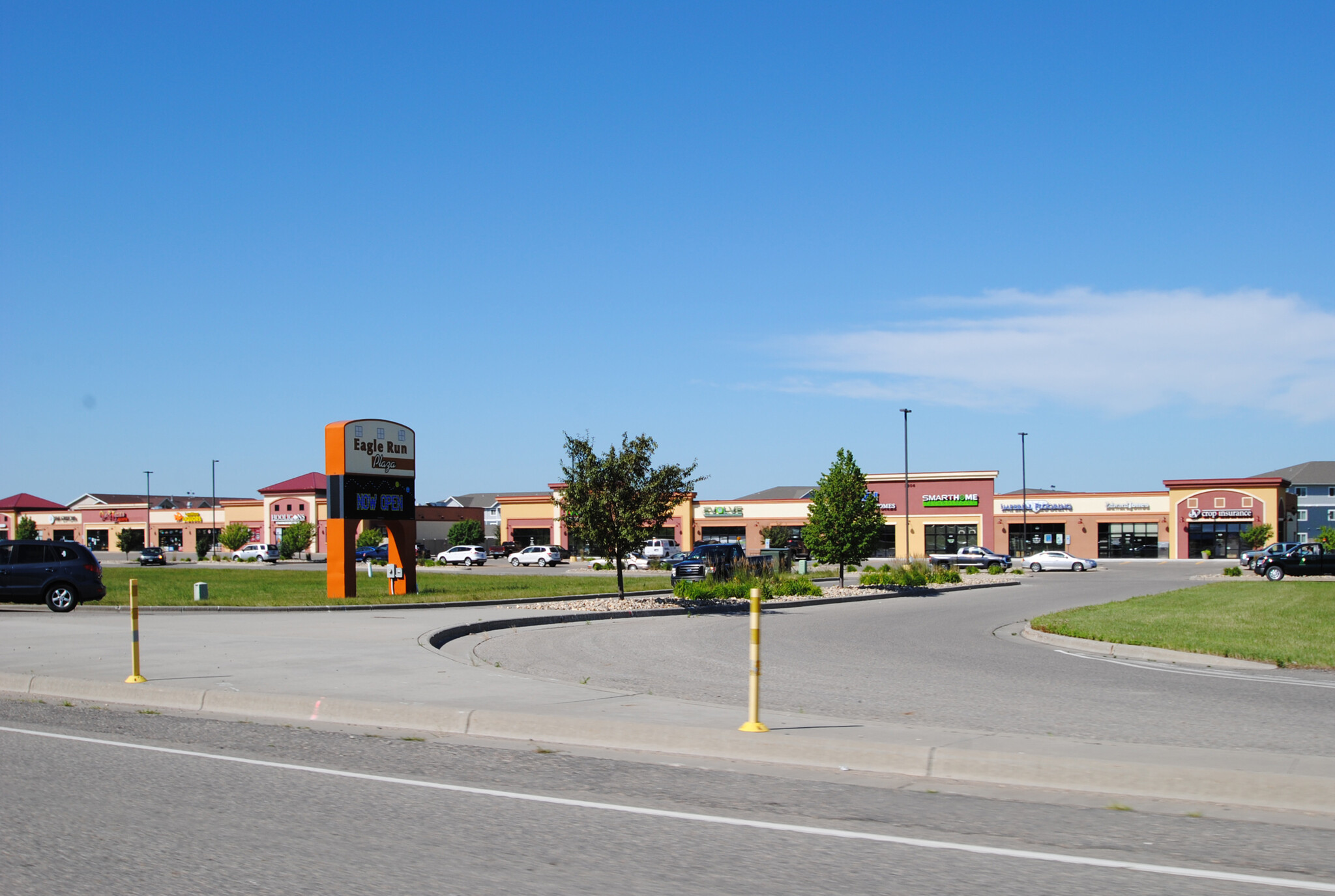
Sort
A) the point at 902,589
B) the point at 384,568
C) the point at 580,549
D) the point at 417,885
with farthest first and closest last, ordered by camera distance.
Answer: the point at 580,549, the point at 384,568, the point at 902,589, the point at 417,885

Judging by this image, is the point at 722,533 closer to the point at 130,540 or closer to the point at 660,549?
the point at 660,549

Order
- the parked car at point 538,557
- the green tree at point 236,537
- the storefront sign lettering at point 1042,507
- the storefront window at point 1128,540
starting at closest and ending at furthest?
the parked car at point 538,557, the storefront window at point 1128,540, the storefront sign lettering at point 1042,507, the green tree at point 236,537

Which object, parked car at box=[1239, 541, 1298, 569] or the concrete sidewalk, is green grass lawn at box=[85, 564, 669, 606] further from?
parked car at box=[1239, 541, 1298, 569]

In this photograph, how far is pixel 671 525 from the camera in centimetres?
9375

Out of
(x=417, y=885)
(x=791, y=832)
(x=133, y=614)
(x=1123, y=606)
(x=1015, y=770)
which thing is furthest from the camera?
(x=1123, y=606)

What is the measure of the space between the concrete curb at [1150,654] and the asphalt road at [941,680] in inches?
22.1

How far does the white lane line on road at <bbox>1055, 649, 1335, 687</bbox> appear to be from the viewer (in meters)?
13.9

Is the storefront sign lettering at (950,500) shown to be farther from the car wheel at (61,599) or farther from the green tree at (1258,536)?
the car wheel at (61,599)

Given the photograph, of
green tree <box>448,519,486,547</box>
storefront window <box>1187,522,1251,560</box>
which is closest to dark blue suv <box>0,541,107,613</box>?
green tree <box>448,519,486,547</box>

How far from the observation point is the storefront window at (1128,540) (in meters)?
80.9

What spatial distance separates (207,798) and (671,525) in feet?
284

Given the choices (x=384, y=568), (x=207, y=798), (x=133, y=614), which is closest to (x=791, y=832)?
(x=207, y=798)

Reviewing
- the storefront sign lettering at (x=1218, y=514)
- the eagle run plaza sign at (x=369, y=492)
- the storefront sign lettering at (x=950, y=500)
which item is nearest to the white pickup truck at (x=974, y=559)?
the storefront sign lettering at (x=950, y=500)

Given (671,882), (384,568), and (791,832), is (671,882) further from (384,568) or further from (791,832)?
(384,568)
